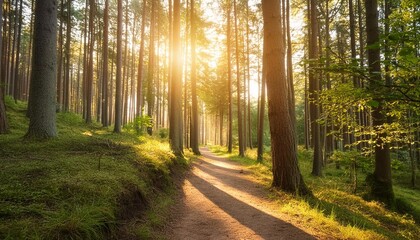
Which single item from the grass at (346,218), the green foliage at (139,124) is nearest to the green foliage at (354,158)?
the grass at (346,218)

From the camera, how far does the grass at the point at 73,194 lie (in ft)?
9.73

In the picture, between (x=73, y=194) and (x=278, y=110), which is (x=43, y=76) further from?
(x=278, y=110)

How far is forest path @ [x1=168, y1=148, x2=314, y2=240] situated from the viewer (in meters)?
4.41

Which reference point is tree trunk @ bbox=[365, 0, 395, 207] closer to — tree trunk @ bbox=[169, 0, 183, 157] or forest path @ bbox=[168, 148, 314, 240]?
forest path @ bbox=[168, 148, 314, 240]

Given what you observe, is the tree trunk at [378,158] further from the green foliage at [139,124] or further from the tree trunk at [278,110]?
the green foliage at [139,124]

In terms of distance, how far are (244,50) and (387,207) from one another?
54.7ft

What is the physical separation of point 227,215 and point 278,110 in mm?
3302

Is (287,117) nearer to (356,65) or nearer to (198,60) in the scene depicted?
(356,65)

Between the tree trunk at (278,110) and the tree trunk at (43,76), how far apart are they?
6.52 meters

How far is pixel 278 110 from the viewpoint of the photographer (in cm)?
709

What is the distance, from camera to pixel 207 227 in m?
4.79

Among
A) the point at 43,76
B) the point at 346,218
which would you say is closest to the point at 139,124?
the point at 43,76

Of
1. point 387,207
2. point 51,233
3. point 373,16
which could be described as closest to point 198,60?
point 373,16

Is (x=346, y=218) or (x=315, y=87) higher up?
(x=315, y=87)
